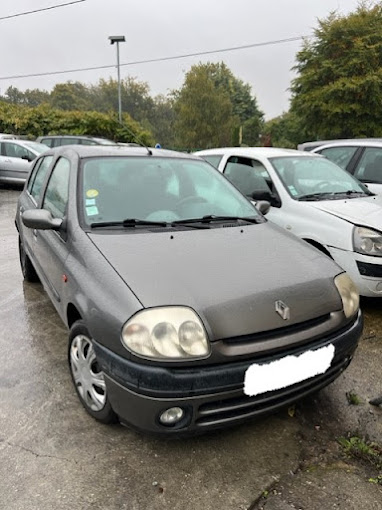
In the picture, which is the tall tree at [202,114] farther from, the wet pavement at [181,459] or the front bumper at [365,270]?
the wet pavement at [181,459]

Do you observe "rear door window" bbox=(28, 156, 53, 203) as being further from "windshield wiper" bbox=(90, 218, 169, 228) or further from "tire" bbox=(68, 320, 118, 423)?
"tire" bbox=(68, 320, 118, 423)

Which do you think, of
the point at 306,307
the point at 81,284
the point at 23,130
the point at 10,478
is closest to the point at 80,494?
the point at 10,478

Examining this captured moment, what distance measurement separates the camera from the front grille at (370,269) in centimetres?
340

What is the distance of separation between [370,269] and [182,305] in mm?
2206

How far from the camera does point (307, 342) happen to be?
1.99 meters

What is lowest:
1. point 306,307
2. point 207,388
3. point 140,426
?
point 140,426

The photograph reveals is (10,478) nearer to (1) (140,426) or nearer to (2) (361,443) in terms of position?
(1) (140,426)

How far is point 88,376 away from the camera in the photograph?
7.33 ft

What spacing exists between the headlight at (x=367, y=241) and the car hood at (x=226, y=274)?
1.13 m

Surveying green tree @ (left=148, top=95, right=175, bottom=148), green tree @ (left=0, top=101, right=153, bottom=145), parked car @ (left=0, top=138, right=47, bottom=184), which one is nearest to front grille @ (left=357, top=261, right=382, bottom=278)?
parked car @ (left=0, top=138, right=47, bottom=184)

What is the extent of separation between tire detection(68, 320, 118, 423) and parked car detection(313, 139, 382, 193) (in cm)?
437

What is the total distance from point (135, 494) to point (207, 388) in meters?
0.57

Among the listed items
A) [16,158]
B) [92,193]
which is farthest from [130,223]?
[16,158]

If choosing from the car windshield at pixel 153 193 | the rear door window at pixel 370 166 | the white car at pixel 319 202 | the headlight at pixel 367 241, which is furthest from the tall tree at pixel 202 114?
the car windshield at pixel 153 193
